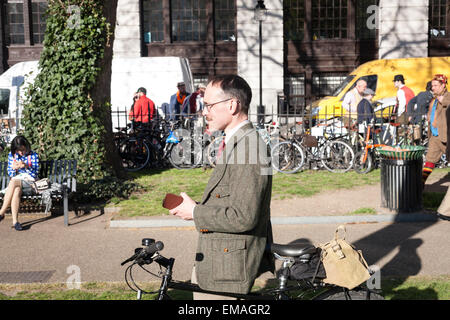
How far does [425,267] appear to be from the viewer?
6285 millimetres

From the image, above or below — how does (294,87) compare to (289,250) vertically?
above

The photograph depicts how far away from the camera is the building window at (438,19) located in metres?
26.4

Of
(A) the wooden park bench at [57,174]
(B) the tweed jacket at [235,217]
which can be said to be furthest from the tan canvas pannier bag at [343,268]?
(A) the wooden park bench at [57,174]

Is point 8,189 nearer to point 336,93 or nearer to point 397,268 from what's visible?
point 397,268

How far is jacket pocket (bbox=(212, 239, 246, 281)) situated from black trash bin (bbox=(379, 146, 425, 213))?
6.15 m

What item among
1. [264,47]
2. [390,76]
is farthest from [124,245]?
[264,47]

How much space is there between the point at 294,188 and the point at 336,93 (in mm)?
7761

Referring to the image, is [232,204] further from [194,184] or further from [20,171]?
[194,184]

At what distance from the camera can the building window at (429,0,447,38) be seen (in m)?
26.4

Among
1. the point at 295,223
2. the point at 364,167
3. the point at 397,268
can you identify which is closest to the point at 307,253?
the point at 397,268

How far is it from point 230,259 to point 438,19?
86.2 feet

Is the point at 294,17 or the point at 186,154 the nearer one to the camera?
the point at 186,154

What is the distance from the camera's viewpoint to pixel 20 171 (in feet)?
29.9

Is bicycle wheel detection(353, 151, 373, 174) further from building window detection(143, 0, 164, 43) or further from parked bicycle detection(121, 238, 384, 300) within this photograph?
building window detection(143, 0, 164, 43)
